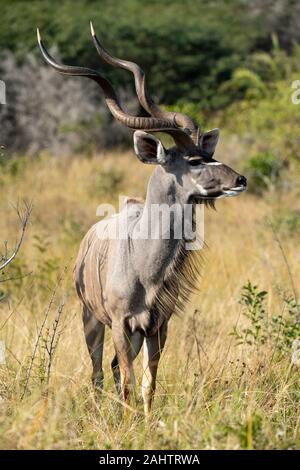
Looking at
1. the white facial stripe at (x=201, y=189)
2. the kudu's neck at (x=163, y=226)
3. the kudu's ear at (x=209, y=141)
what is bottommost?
the kudu's neck at (x=163, y=226)

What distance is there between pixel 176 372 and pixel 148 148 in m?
1.70

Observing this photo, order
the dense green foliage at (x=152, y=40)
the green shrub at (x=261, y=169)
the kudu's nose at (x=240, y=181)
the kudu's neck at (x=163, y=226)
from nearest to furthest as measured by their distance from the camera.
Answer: the kudu's nose at (x=240, y=181), the kudu's neck at (x=163, y=226), the green shrub at (x=261, y=169), the dense green foliage at (x=152, y=40)

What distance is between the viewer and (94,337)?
21.3 feet

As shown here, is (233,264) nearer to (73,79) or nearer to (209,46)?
(73,79)

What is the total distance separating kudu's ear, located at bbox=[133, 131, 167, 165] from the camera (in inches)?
217

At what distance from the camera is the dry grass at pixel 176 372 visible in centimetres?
460

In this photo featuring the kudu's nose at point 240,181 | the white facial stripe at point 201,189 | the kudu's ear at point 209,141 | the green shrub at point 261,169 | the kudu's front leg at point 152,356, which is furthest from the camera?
the green shrub at point 261,169

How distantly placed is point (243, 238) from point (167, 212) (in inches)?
214

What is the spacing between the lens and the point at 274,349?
634cm

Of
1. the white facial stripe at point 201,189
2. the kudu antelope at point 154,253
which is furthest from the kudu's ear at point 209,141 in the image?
the white facial stripe at point 201,189

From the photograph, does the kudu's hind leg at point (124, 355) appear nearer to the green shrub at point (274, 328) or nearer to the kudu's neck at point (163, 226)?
the kudu's neck at point (163, 226)

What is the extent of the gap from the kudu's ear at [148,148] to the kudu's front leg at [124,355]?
109 cm

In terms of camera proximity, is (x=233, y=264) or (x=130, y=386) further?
(x=233, y=264)
